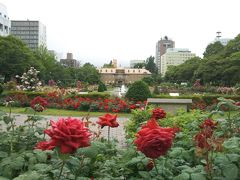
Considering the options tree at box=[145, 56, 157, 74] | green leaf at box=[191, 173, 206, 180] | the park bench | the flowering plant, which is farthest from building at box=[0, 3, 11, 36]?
green leaf at box=[191, 173, 206, 180]

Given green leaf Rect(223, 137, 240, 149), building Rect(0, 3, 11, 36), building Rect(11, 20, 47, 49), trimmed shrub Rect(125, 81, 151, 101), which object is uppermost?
building Rect(11, 20, 47, 49)

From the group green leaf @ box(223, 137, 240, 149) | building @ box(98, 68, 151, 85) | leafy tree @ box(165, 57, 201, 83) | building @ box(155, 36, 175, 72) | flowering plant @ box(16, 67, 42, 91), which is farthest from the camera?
building @ box(155, 36, 175, 72)

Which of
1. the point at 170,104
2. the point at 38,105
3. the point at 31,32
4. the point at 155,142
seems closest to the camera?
the point at 155,142

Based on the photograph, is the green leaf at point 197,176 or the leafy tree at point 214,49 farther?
the leafy tree at point 214,49

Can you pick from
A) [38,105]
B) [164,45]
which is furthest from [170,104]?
[164,45]

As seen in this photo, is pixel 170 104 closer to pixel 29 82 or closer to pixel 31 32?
pixel 29 82

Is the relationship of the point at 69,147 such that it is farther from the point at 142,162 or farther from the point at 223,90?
the point at 223,90

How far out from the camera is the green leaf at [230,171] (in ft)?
7.49

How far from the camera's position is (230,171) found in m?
2.32

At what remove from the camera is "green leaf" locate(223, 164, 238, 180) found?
7.49 ft

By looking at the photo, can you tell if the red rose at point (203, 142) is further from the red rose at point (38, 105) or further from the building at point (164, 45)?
the building at point (164, 45)

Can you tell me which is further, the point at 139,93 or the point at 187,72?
the point at 187,72

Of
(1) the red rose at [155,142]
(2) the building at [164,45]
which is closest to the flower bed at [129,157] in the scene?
(1) the red rose at [155,142]

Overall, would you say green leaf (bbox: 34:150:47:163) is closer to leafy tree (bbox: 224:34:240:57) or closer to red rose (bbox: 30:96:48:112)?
red rose (bbox: 30:96:48:112)
